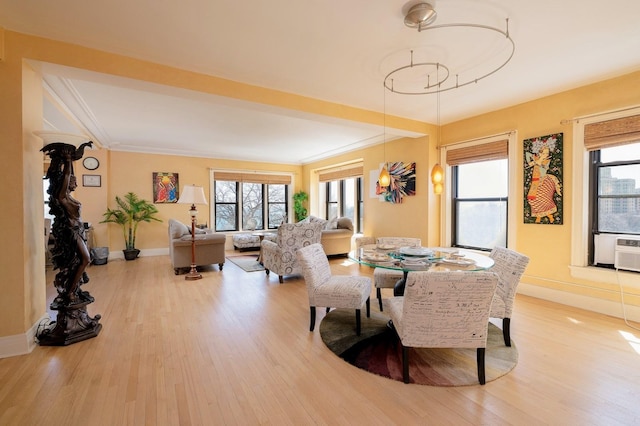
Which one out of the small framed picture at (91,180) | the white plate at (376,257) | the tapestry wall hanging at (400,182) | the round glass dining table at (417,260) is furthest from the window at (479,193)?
the small framed picture at (91,180)

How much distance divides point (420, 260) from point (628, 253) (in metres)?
2.41

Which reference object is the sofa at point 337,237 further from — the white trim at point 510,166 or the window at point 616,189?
the window at point 616,189

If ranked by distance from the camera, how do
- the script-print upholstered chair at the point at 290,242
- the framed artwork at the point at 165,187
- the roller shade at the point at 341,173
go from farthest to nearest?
1. the framed artwork at the point at 165,187
2. the roller shade at the point at 341,173
3. the script-print upholstered chair at the point at 290,242

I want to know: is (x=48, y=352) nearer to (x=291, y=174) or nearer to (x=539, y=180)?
(x=539, y=180)

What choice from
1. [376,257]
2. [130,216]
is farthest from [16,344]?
[130,216]

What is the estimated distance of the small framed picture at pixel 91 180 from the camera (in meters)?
6.38

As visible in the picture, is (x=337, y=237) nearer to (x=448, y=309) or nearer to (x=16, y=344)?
(x=448, y=309)

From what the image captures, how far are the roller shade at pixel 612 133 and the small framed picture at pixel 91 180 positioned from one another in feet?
28.7

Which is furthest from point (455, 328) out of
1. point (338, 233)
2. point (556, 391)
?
point (338, 233)

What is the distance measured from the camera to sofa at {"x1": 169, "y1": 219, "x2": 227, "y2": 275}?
16.9 ft

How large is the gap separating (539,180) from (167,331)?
4823mm

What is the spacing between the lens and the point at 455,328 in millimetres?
1932

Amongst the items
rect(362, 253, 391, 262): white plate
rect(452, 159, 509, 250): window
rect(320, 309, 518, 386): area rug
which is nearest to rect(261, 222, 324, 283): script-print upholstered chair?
rect(320, 309, 518, 386): area rug

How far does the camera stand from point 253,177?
845cm
